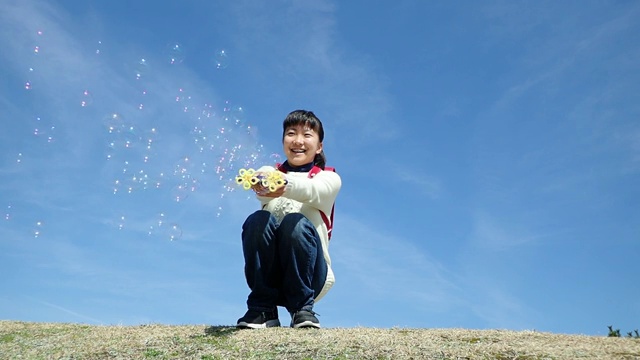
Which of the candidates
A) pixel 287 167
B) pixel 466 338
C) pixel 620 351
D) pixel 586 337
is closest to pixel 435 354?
pixel 466 338

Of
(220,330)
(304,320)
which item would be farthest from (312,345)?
(220,330)

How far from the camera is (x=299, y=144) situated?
25.4 ft

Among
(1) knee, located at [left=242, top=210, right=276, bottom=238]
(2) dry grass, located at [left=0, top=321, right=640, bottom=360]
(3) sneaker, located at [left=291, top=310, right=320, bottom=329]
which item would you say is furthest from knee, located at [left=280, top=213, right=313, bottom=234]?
(2) dry grass, located at [left=0, top=321, right=640, bottom=360]

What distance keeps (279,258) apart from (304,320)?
80 centimetres

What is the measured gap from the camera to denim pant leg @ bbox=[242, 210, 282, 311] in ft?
23.2

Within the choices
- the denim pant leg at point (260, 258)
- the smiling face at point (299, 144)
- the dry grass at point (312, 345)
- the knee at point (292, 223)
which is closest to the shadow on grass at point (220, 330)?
the dry grass at point (312, 345)

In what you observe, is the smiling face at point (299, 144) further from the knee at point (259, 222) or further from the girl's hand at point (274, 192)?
the girl's hand at point (274, 192)

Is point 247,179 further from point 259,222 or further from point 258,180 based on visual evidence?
point 259,222

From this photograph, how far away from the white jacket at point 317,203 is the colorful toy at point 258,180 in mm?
595

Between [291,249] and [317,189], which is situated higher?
[317,189]

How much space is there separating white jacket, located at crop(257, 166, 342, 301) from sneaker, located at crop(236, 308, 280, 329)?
28.9 inches

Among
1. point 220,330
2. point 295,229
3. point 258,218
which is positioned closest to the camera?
point 295,229

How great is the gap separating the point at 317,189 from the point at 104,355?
2979mm

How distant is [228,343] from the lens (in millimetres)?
6383
